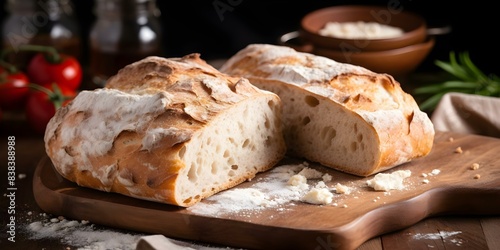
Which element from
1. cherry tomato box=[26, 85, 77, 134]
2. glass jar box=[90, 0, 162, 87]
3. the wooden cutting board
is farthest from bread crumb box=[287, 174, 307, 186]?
glass jar box=[90, 0, 162, 87]

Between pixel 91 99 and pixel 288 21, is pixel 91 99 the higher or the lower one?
the higher one

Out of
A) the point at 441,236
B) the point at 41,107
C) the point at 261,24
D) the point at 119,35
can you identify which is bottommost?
the point at 441,236

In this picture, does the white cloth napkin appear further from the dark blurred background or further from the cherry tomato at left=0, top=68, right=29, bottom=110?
the cherry tomato at left=0, top=68, right=29, bottom=110

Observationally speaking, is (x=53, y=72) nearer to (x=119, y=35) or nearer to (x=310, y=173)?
(x=119, y=35)

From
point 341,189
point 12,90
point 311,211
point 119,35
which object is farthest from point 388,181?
point 12,90

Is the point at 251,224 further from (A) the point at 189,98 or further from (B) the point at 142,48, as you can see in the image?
(B) the point at 142,48

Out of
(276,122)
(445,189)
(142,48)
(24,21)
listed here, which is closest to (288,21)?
(142,48)

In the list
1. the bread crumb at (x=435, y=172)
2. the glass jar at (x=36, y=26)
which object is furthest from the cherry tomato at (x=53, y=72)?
the bread crumb at (x=435, y=172)
